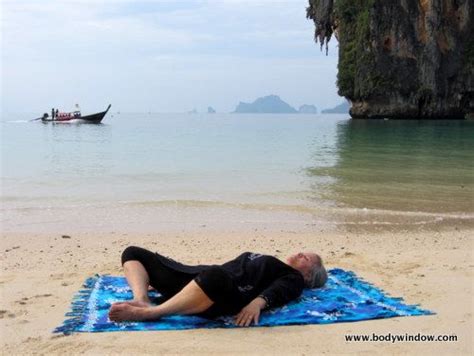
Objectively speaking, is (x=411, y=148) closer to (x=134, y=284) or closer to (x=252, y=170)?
(x=252, y=170)

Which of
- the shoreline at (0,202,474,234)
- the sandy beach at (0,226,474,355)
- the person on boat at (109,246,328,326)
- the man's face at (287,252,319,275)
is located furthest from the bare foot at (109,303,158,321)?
the shoreline at (0,202,474,234)

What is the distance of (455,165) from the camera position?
52.6 feet

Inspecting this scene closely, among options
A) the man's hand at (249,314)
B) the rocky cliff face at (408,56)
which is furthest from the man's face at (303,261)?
the rocky cliff face at (408,56)

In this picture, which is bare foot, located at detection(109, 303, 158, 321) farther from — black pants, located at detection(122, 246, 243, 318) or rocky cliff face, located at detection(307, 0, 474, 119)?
rocky cliff face, located at detection(307, 0, 474, 119)

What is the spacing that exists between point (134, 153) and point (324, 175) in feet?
33.4

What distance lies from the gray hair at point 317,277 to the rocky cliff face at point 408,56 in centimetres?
4802

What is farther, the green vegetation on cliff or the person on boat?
the green vegetation on cliff

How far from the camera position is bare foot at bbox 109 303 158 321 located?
360 cm

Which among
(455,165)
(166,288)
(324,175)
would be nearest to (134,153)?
(324,175)

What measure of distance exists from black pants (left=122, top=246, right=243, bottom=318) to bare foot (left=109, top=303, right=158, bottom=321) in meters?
0.38

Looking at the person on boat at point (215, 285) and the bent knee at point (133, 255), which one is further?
the bent knee at point (133, 255)

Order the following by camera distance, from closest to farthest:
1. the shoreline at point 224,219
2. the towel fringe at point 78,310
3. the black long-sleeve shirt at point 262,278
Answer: the towel fringe at point 78,310 < the black long-sleeve shirt at point 262,278 < the shoreline at point 224,219

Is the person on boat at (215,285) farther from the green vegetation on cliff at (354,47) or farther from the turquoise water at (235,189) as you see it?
the green vegetation on cliff at (354,47)

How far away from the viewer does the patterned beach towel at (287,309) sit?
3.65 metres
